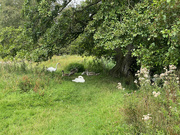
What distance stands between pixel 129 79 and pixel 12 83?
5.85 metres

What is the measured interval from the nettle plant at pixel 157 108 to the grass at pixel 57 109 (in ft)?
1.19

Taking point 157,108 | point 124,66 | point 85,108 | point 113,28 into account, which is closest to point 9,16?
point 124,66

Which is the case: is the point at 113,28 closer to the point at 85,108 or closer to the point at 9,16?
the point at 85,108

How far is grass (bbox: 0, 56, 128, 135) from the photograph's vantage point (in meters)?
4.11

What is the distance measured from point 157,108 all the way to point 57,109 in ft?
10.7

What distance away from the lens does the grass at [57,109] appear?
13.5 ft

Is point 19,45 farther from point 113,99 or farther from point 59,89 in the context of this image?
point 113,99

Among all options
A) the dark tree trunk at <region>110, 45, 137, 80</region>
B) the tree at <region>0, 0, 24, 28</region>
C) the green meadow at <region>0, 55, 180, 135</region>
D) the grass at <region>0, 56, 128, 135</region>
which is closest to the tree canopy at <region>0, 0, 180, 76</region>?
the dark tree trunk at <region>110, 45, 137, 80</region>

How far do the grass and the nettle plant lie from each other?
362mm

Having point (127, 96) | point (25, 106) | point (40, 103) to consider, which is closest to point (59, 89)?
point (40, 103)

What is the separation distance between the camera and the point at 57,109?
17.6ft

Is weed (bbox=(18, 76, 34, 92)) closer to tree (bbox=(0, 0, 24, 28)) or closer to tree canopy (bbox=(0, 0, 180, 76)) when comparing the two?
tree canopy (bbox=(0, 0, 180, 76))

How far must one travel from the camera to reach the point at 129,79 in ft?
28.8

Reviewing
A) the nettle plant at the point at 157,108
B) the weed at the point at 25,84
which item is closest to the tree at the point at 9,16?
the weed at the point at 25,84
